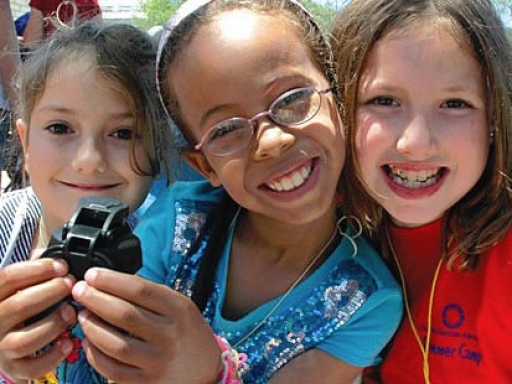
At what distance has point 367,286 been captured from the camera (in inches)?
57.2

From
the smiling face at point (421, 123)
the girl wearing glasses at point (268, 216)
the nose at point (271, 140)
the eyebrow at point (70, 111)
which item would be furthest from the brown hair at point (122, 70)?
the smiling face at point (421, 123)

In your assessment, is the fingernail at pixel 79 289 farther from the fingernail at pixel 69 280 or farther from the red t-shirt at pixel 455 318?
the red t-shirt at pixel 455 318

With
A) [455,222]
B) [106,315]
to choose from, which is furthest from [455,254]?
[106,315]

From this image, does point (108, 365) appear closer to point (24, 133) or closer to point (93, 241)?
point (93, 241)

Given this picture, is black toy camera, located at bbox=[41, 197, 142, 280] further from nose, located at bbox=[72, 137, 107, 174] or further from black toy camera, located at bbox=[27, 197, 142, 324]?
nose, located at bbox=[72, 137, 107, 174]

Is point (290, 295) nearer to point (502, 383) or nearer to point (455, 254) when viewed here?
point (455, 254)

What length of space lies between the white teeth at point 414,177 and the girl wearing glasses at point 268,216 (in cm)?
12

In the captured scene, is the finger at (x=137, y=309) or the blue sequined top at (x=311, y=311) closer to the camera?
the finger at (x=137, y=309)

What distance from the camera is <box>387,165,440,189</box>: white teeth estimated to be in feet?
4.57

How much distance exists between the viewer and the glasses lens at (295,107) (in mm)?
1355

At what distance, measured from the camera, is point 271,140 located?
1337 millimetres

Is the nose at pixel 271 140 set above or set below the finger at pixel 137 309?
above

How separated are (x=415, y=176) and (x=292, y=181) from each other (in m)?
0.25

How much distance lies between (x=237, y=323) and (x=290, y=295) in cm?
13
